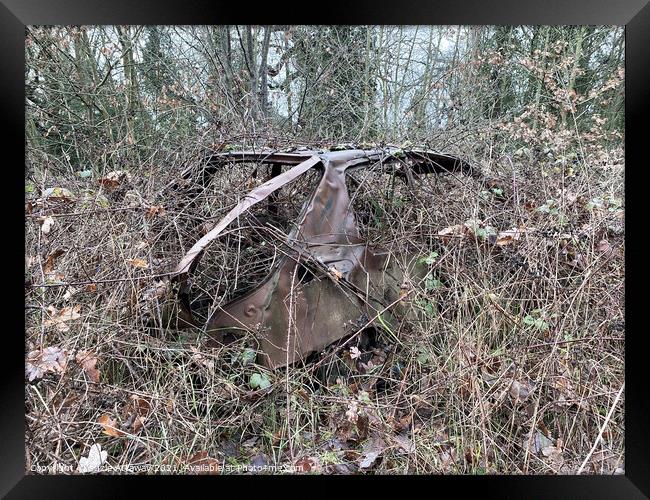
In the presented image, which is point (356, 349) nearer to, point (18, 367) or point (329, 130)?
point (18, 367)

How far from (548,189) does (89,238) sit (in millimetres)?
3615

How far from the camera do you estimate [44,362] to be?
2158 millimetres

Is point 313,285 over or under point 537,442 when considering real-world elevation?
over

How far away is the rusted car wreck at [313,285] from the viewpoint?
7.40 ft

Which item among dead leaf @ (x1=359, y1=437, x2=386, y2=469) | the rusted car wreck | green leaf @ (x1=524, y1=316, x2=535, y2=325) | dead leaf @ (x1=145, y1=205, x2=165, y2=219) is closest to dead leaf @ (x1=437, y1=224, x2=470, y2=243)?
the rusted car wreck

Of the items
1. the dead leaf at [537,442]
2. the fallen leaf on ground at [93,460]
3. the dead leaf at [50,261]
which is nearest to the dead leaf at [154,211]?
the dead leaf at [50,261]

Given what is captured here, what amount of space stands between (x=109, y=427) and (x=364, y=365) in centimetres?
130

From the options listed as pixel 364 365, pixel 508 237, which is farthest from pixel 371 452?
pixel 508 237

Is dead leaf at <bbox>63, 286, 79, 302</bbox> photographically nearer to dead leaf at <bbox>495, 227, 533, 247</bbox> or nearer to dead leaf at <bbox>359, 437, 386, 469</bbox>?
dead leaf at <bbox>359, 437, 386, 469</bbox>

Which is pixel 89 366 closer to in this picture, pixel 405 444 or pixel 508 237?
pixel 405 444

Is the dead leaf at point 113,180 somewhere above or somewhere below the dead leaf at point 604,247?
above

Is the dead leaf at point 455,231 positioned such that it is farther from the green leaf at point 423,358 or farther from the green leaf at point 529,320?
the green leaf at point 423,358

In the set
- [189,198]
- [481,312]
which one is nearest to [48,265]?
[189,198]
